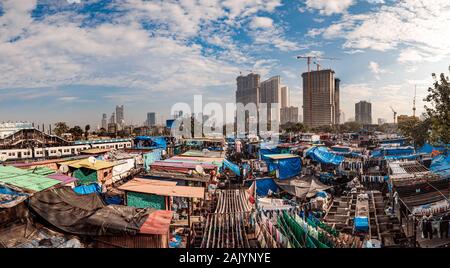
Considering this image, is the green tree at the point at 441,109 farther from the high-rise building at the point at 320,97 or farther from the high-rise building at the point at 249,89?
the high-rise building at the point at 320,97

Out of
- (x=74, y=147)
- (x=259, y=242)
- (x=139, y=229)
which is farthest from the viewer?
(x=74, y=147)

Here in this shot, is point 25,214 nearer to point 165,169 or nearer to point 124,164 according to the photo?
point 165,169

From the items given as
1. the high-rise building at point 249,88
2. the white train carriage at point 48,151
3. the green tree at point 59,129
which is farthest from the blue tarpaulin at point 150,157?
the high-rise building at point 249,88

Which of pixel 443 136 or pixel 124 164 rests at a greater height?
pixel 443 136
